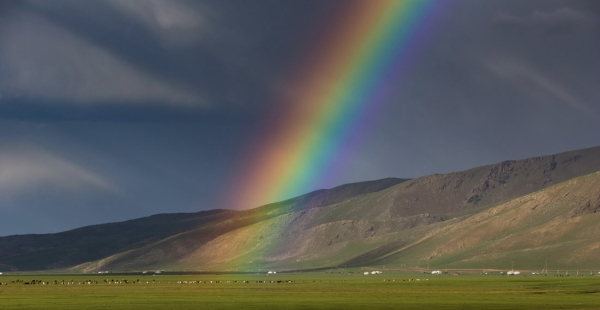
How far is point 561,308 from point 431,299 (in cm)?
2433

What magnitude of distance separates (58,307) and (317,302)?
32416 millimetres

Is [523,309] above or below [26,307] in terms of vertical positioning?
below

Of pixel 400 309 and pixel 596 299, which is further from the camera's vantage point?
pixel 596 299

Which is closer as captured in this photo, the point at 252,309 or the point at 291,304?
the point at 252,309

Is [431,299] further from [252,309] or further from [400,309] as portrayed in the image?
[252,309]

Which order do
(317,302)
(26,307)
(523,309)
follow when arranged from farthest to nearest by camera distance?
1. (317,302)
2. (26,307)
3. (523,309)

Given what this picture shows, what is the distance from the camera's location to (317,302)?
111875mm

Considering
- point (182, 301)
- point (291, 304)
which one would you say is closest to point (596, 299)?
point (291, 304)

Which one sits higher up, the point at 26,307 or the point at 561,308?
the point at 26,307

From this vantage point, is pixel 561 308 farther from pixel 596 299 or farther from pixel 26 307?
pixel 26 307

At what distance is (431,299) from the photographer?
117 meters

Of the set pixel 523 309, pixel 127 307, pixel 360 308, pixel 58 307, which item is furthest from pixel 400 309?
pixel 58 307

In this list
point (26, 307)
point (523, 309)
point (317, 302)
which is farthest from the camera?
point (317, 302)

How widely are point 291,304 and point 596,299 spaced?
40.4m
